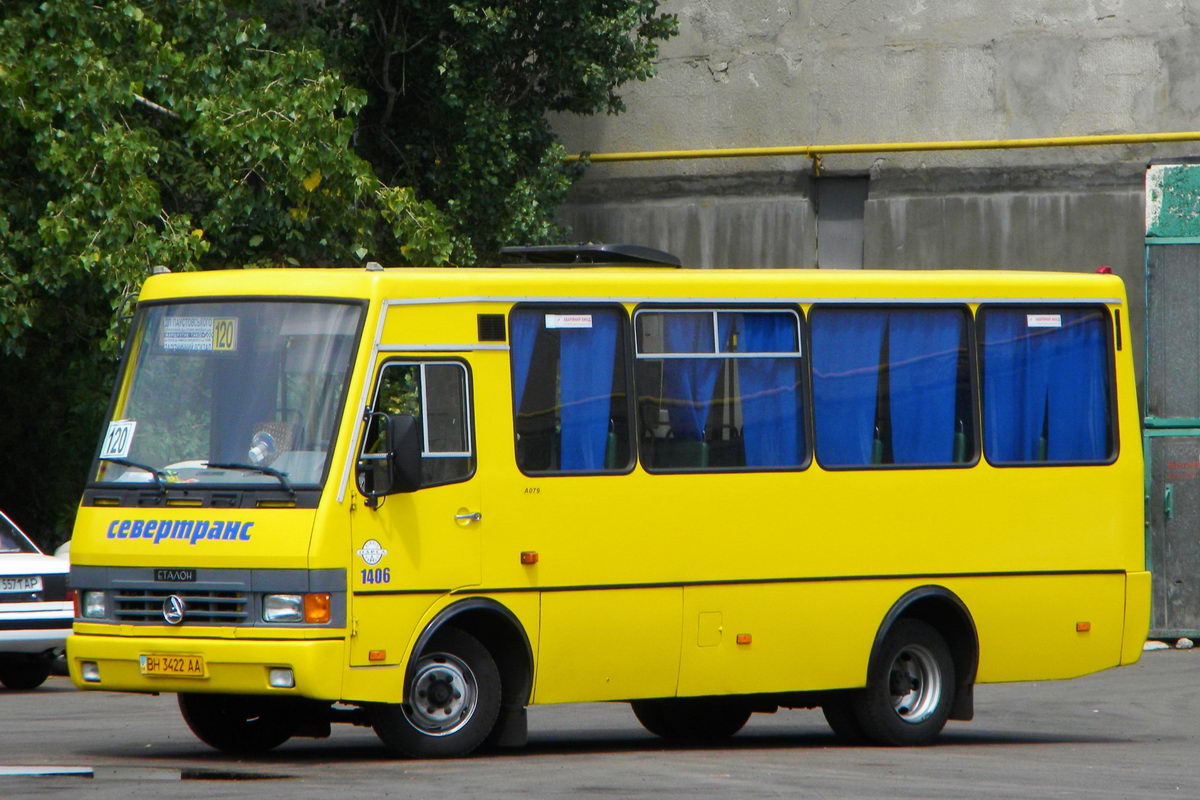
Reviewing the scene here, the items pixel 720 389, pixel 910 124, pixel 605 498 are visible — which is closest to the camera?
pixel 605 498

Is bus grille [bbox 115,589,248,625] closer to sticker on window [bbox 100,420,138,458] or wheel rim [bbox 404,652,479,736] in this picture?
sticker on window [bbox 100,420,138,458]

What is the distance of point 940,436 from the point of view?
1352 cm

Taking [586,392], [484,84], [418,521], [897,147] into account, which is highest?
[484,84]

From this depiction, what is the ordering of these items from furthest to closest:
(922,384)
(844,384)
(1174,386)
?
1. (1174,386)
2. (922,384)
3. (844,384)

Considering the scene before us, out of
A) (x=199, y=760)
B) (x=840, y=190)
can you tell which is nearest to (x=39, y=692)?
(x=199, y=760)

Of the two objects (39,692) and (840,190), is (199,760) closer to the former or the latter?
(39,692)

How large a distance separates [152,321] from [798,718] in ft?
20.9

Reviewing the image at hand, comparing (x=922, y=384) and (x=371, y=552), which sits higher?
(x=922, y=384)

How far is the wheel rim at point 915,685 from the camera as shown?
13.5 meters

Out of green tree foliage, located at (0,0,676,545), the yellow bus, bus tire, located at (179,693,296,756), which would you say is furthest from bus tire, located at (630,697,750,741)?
green tree foliage, located at (0,0,676,545)

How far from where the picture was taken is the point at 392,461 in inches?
445

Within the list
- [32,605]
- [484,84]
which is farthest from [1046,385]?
[484,84]

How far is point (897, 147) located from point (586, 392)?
13.4 metres

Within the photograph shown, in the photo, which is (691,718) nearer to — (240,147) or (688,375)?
(688,375)
